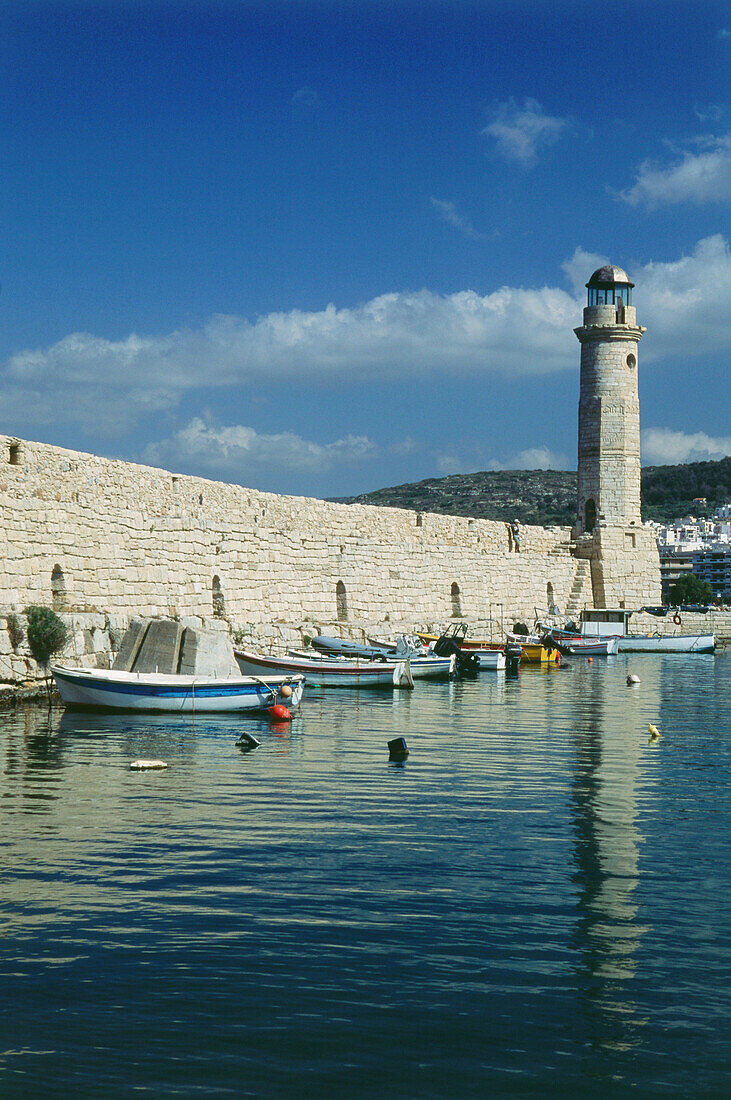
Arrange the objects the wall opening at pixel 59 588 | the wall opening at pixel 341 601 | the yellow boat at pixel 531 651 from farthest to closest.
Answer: the yellow boat at pixel 531 651 < the wall opening at pixel 341 601 < the wall opening at pixel 59 588

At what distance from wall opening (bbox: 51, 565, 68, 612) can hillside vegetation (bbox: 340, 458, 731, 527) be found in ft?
193

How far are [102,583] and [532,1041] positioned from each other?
15.4 m

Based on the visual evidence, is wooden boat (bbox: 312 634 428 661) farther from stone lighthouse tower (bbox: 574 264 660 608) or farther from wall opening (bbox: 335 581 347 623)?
stone lighthouse tower (bbox: 574 264 660 608)

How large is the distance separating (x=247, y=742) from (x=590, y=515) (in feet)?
84.2

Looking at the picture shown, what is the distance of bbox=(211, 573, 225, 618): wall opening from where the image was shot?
893 inches

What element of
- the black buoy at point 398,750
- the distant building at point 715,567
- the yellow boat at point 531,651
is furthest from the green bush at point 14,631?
the distant building at point 715,567

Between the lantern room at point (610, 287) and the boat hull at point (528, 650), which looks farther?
the lantern room at point (610, 287)

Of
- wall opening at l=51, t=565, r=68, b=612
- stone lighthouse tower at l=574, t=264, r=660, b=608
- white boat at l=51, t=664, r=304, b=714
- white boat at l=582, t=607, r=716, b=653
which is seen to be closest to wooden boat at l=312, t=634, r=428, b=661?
wall opening at l=51, t=565, r=68, b=612

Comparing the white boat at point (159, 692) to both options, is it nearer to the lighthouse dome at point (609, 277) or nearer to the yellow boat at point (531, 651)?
the yellow boat at point (531, 651)

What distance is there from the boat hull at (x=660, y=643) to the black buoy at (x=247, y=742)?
77.9 feet

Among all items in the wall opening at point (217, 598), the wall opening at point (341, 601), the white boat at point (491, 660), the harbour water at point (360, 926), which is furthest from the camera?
the wall opening at point (341, 601)

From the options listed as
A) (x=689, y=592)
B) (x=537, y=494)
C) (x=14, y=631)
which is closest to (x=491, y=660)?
(x=14, y=631)

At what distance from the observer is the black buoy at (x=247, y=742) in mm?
13133

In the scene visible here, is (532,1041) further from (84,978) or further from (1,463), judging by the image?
(1,463)
